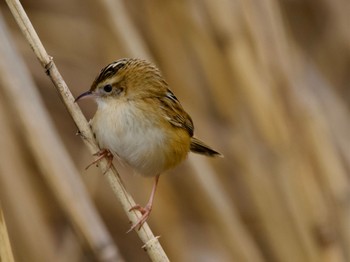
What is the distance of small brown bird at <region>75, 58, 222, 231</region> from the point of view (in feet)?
6.86

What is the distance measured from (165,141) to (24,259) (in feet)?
3.00

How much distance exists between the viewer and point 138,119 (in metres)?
2.12

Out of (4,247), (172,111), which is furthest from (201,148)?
(4,247)

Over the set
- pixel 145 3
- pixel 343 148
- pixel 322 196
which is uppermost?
pixel 145 3

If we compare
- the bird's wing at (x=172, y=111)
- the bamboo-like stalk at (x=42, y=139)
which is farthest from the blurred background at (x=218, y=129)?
the bird's wing at (x=172, y=111)

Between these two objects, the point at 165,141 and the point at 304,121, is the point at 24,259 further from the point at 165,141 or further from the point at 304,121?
the point at 304,121

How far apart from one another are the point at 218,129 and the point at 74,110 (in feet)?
4.97

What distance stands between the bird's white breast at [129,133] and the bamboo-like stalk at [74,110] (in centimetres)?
8

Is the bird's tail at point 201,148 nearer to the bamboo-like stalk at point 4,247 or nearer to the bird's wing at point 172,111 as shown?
the bird's wing at point 172,111

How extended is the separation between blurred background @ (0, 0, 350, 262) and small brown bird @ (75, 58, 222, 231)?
29 centimetres

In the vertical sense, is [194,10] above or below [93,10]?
below

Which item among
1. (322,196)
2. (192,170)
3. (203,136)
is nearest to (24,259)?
(192,170)

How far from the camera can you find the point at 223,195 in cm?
296

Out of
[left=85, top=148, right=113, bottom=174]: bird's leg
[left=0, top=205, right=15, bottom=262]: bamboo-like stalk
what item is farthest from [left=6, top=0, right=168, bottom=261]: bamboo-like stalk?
[left=0, top=205, right=15, bottom=262]: bamboo-like stalk
